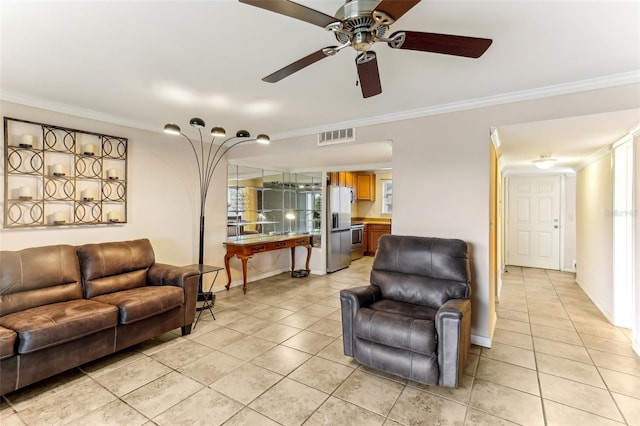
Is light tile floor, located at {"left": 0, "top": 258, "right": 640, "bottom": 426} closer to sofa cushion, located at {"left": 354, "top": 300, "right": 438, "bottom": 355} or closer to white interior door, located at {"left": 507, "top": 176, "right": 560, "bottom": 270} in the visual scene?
sofa cushion, located at {"left": 354, "top": 300, "right": 438, "bottom": 355}

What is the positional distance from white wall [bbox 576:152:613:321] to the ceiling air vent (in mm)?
3005

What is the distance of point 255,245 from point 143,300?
6.87 feet

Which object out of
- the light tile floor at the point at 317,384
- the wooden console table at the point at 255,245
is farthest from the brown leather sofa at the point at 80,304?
the wooden console table at the point at 255,245

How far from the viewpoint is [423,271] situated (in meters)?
2.76

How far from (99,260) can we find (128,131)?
162 cm

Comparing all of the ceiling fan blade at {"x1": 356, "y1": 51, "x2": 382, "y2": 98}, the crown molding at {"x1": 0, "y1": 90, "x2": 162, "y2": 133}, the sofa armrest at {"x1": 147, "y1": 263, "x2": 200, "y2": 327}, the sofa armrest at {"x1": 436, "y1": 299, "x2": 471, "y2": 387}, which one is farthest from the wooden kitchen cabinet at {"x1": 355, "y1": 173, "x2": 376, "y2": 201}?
the sofa armrest at {"x1": 436, "y1": 299, "x2": 471, "y2": 387}

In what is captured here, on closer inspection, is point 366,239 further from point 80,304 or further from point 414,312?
point 80,304

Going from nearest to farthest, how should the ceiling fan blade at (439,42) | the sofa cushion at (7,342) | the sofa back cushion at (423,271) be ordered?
the ceiling fan blade at (439,42) → the sofa cushion at (7,342) → the sofa back cushion at (423,271)

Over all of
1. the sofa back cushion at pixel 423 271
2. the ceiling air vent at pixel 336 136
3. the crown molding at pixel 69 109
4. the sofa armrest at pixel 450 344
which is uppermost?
the crown molding at pixel 69 109

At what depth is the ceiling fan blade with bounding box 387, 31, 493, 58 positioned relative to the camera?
4.89 feet

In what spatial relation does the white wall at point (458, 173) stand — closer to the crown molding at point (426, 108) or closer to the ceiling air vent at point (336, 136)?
the crown molding at point (426, 108)

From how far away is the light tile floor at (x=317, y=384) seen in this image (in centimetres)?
192

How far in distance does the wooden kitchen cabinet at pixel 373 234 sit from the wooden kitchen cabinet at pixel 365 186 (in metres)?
0.74

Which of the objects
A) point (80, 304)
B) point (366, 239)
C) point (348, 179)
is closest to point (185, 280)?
point (80, 304)
